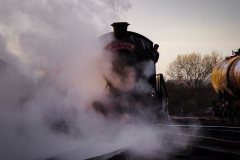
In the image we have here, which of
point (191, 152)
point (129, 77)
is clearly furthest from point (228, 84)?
point (191, 152)

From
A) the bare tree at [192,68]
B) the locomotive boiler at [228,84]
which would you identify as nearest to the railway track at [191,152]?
the locomotive boiler at [228,84]

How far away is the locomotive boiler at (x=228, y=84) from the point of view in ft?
48.2

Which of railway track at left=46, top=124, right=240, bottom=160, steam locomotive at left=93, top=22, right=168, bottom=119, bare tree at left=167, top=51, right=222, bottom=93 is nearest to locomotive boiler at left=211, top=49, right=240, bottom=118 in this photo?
steam locomotive at left=93, top=22, right=168, bottom=119

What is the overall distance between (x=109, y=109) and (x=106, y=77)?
2.75 feet

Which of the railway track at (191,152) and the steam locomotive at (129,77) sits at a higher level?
the steam locomotive at (129,77)

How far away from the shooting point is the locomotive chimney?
8578mm

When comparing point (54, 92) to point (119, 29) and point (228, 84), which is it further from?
point (228, 84)

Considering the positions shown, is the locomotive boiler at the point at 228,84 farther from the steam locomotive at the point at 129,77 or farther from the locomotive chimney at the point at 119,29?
the locomotive chimney at the point at 119,29

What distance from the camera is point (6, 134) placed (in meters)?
6.24

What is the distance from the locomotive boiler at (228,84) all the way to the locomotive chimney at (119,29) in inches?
304

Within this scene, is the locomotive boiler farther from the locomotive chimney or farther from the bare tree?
the bare tree

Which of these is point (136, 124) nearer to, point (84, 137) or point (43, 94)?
point (84, 137)

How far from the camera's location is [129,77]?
830 centimetres

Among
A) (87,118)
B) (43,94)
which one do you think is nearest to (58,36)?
(43,94)
